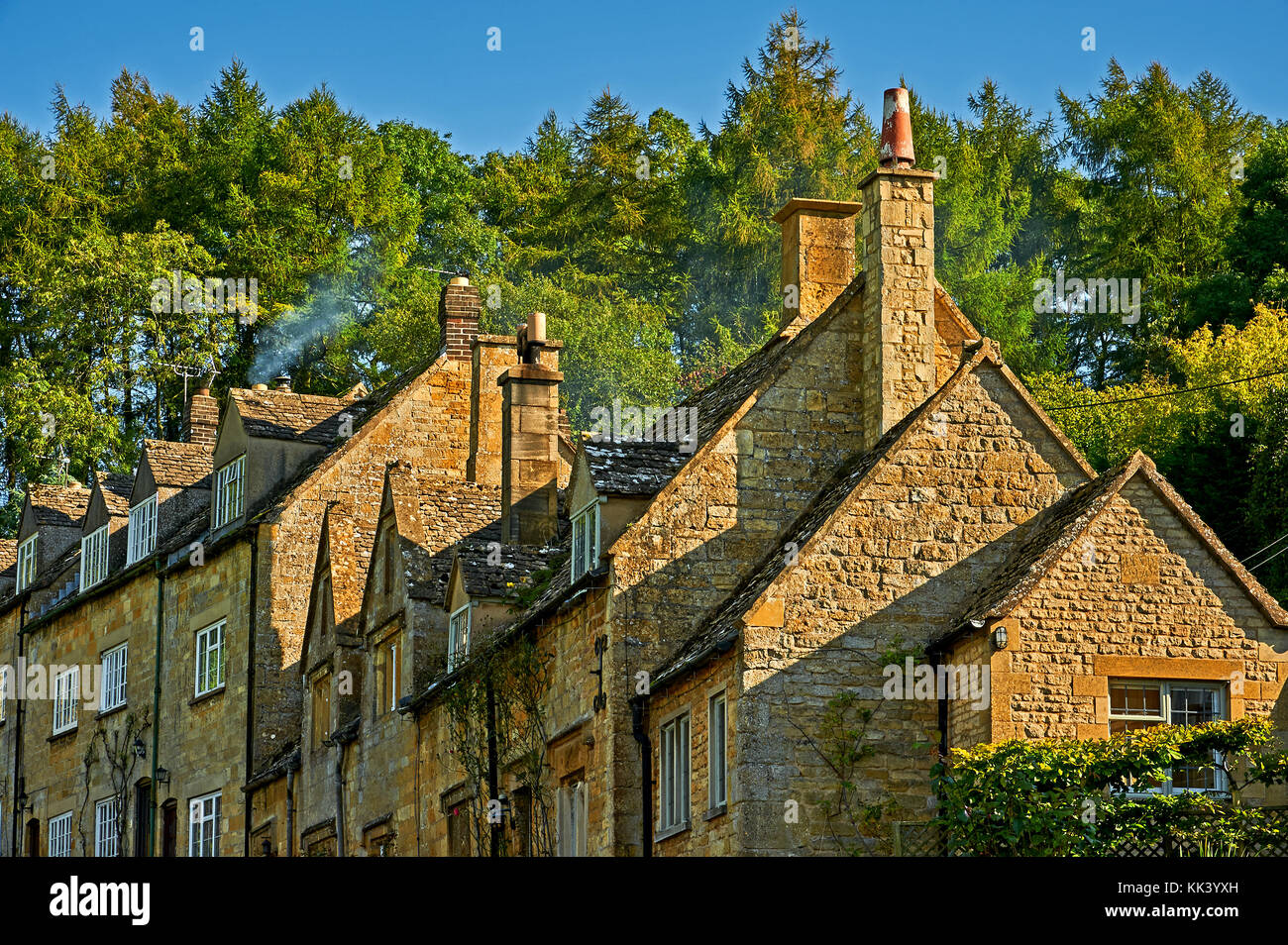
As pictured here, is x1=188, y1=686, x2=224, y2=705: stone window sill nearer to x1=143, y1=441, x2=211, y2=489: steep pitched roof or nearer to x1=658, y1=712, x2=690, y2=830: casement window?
x1=143, y1=441, x2=211, y2=489: steep pitched roof

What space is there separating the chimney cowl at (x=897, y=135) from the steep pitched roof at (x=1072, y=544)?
5363 millimetres

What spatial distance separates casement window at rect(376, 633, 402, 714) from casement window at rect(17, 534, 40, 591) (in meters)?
20.2

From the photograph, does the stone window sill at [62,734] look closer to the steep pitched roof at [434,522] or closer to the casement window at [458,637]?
the steep pitched roof at [434,522]

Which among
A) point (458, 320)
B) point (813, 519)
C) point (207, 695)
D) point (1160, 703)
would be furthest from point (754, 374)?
point (207, 695)

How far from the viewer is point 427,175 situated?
203 feet

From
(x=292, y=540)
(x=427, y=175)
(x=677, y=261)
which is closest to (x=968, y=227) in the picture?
(x=677, y=261)

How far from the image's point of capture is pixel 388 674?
3216cm

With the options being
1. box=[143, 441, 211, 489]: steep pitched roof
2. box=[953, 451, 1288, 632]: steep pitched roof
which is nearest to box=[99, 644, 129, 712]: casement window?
box=[143, 441, 211, 489]: steep pitched roof

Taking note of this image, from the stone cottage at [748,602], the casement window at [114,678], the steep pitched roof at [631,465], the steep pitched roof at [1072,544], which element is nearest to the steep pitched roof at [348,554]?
the stone cottage at [748,602]

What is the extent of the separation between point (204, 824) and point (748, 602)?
19279 mm

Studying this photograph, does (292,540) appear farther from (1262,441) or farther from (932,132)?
(932,132)

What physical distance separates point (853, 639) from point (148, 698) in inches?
897

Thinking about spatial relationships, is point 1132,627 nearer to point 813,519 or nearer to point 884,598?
point 884,598

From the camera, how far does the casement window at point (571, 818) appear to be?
25781 millimetres
